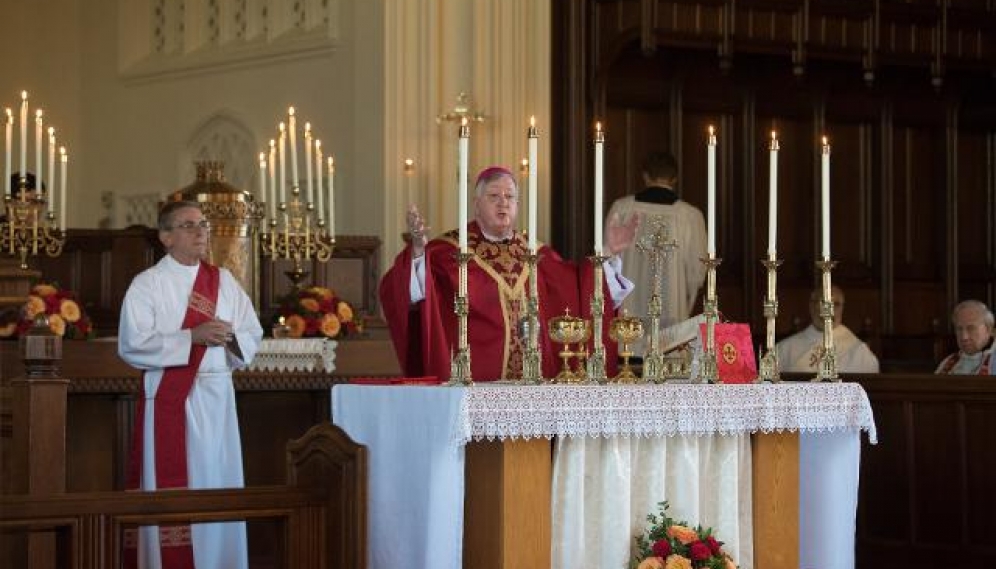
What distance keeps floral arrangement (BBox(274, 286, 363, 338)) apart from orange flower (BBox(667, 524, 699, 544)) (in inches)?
180

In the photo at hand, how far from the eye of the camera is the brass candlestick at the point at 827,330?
7.84 metres

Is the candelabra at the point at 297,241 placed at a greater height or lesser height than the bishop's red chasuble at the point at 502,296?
greater

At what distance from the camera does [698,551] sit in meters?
7.26

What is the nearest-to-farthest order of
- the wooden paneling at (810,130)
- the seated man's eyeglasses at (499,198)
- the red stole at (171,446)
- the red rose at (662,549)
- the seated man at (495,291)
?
the red rose at (662,549), the seated man at (495,291), the seated man's eyeglasses at (499,198), the red stole at (171,446), the wooden paneling at (810,130)

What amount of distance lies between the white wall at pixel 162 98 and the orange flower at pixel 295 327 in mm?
3325

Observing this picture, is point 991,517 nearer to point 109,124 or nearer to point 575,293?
point 575,293

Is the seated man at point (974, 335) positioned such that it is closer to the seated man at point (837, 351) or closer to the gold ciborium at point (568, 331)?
the seated man at point (837, 351)

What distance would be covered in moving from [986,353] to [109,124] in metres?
9.71

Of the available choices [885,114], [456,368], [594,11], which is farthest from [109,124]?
[456,368]

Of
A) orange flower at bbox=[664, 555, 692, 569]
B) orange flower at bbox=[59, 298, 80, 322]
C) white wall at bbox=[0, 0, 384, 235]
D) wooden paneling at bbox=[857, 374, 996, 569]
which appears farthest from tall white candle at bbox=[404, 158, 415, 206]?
orange flower at bbox=[664, 555, 692, 569]

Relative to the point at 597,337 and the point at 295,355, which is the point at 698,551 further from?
the point at 295,355

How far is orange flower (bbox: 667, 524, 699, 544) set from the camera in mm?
7273

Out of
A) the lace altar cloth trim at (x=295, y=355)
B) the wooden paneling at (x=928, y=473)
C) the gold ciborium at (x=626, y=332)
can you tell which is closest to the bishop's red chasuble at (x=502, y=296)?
the gold ciborium at (x=626, y=332)

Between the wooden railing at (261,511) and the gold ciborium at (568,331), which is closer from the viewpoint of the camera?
the wooden railing at (261,511)
